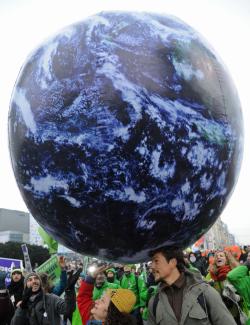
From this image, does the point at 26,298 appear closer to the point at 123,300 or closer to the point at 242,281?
the point at 123,300

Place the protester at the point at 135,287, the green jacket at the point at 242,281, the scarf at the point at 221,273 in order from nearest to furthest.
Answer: the green jacket at the point at 242,281 → the scarf at the point at 221,273 → the protester at the point at 135,287

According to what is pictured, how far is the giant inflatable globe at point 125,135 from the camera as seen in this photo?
1.88 meters

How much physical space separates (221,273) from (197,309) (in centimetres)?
230

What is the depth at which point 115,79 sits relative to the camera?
6.23 feet

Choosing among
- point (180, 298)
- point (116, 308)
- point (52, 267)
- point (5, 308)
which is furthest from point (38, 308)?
point (180, 298)

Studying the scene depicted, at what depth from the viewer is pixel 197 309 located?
2.10 metres

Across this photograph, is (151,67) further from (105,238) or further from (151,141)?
(105,238)

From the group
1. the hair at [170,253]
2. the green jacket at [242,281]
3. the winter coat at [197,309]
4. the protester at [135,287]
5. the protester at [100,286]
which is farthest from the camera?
the protester at [135,287]

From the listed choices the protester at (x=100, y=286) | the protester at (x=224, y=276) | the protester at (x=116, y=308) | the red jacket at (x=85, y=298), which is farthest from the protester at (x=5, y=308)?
the protester at (x=116, y=308)

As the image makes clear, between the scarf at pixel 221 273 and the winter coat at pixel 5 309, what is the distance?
3555 millimetres

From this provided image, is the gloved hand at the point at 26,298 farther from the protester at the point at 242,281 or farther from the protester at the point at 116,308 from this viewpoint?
the protester at the point at 242,281

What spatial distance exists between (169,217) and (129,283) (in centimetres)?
466

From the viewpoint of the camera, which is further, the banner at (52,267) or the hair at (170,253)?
the banner at (52,267)

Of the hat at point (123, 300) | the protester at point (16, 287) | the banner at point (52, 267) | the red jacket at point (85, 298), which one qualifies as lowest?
the protester at point (16, 287)
